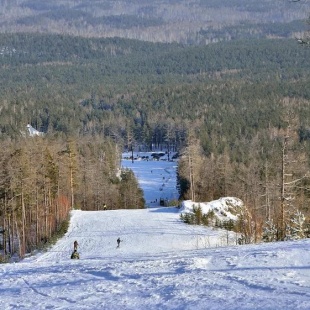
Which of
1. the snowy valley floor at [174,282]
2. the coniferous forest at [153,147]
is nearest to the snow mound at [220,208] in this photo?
the coniferous forest at [153,147]

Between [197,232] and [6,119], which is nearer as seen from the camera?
[197,232]

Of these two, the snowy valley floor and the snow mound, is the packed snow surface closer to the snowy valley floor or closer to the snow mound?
the snowy valley floor

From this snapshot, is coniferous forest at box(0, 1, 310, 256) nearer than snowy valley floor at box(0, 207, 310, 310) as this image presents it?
No

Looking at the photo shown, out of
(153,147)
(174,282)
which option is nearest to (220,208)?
(174,282)

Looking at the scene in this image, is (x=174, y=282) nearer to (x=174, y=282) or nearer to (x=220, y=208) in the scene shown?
(x=174, y=282)

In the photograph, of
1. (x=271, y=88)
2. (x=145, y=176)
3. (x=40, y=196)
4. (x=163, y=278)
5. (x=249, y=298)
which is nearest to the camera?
(x=249, y=298)

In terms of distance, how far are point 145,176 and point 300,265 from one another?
73.1 metres

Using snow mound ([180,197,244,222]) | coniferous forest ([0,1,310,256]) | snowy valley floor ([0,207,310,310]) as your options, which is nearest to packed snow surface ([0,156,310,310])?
snowy valley floor ([0,207,310,310])

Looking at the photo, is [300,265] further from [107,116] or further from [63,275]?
[107,116]

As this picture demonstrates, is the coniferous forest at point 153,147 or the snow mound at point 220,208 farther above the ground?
the coniferous forest at point 153,147

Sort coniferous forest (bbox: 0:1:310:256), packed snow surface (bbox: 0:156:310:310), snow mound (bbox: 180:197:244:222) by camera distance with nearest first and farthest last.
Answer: packed snow surface (bbox: 0:156:310:310) < coniferous forest (bbox: 0:1:310:256) < snow mound (bbox: 180:197:244:222)

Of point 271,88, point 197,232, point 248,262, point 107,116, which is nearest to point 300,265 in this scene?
Answer: point 248,262

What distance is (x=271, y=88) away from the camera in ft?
538

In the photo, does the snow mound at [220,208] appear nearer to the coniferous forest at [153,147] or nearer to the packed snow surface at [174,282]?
the coniferous forest at [153,147]
